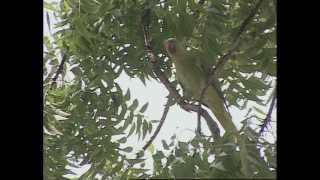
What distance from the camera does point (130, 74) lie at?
64 cm

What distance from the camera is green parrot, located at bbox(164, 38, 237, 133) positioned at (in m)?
0.53

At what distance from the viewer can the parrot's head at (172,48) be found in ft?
1.88

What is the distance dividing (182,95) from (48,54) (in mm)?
216

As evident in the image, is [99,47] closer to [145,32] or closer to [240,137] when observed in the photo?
[145,32]

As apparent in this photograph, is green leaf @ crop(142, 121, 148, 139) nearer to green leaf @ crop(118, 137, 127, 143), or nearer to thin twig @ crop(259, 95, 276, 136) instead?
green leaf @ crop(118, 137, 127, 143)

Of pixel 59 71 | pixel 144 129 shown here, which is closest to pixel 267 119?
pixel 144 129

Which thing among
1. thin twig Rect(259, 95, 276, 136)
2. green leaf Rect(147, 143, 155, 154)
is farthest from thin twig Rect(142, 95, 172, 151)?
thin twig Rect(259, 95, 276, 136)

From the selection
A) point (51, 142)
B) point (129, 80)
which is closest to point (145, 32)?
point (129, 80)

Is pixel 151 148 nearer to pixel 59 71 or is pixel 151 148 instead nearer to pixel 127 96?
pixel 127 96

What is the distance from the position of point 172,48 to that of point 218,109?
10 cm

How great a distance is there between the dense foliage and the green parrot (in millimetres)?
13

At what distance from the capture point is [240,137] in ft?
1.63

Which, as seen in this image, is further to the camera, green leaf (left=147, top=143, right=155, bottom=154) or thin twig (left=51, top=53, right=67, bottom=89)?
thin twig (left=51, top=53, right=67, bottom=89)

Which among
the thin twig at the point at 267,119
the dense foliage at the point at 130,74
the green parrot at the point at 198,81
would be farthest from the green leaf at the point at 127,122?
the thin twig at the point at 267,119
